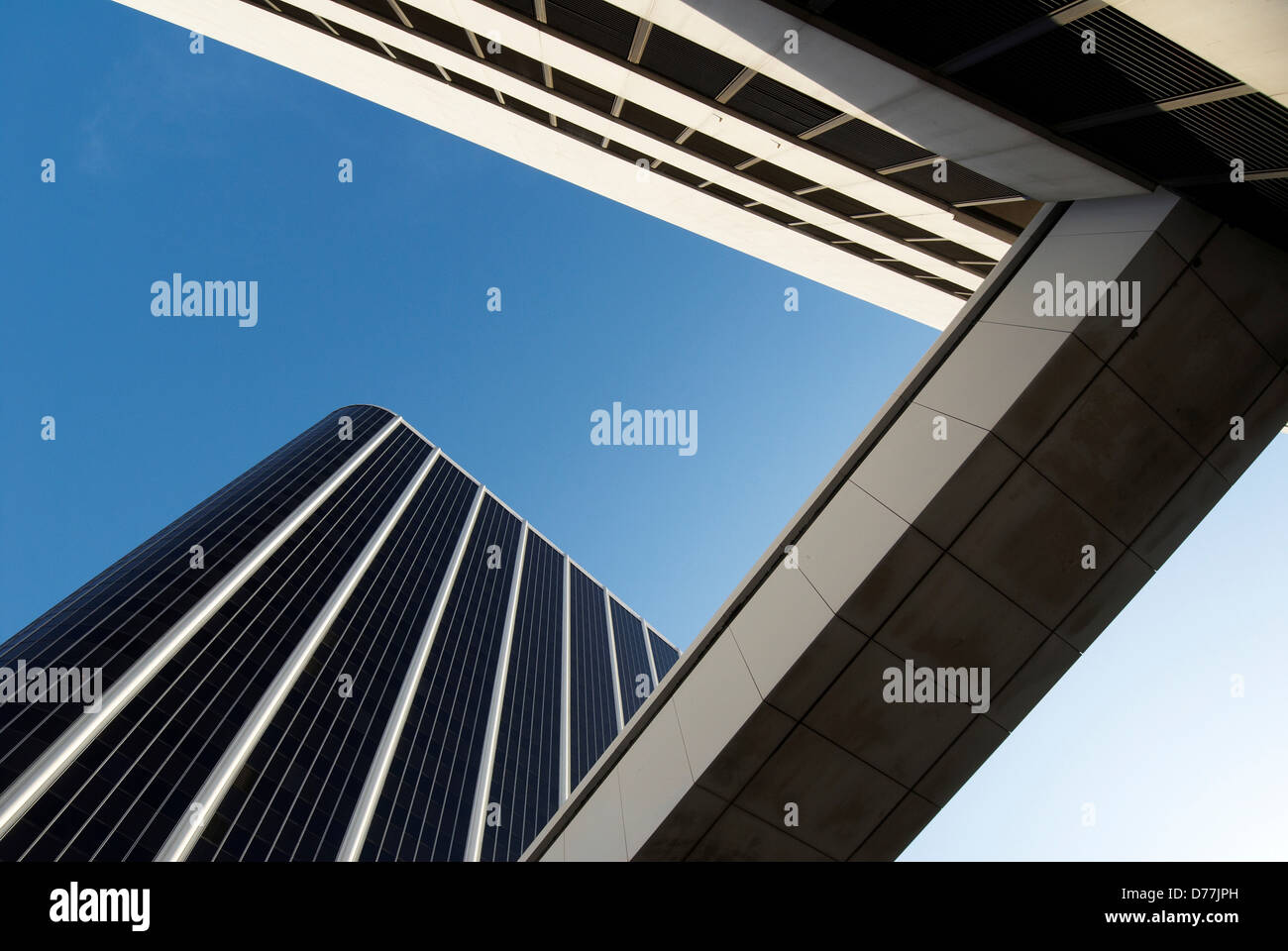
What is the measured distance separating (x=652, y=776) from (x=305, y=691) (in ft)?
238

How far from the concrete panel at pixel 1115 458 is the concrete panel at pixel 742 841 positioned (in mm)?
5649

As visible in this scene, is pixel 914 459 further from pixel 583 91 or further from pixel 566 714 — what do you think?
pixel 566 714

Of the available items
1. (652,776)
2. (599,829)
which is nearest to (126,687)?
(599,829)

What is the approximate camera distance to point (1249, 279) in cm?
739

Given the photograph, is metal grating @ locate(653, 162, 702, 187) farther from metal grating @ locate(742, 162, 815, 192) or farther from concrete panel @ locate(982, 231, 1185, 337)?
concrete panel @ locate(982, 231, 1185, 337)

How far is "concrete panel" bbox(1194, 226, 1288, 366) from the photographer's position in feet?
23.9

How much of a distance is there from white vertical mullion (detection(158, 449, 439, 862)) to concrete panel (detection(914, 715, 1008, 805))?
56664mm

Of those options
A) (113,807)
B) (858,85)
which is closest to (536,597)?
(113,807)

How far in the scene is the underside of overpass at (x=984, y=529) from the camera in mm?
7352

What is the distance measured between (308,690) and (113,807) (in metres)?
21.2

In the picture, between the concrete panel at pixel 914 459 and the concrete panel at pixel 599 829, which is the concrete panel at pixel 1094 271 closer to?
the concrete panel at pixel 914 459
